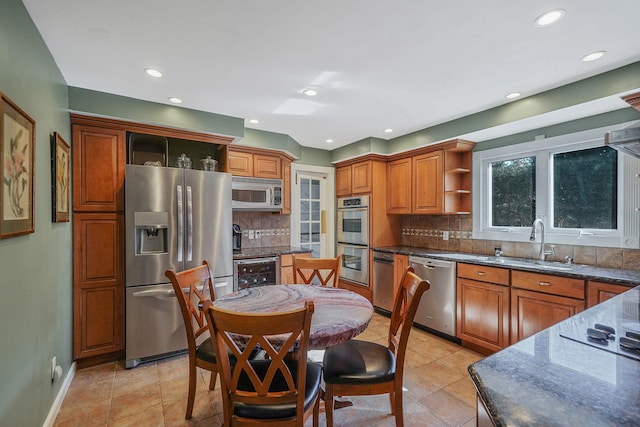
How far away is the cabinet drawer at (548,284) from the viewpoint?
2291 mm

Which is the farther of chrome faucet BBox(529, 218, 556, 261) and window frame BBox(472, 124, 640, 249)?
chrome faucet BBox(529, 218, 556, 261)

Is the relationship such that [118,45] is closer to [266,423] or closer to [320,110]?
[320,110]

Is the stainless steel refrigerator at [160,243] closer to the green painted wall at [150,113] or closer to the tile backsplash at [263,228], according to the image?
the green painted wall at [150,113]

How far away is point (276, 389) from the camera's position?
4.74 ft

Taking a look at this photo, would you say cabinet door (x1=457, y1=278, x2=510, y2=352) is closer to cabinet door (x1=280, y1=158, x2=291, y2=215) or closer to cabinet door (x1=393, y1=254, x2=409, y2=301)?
cabinet door (x1=393, y1=254, x2=409, y2=301)

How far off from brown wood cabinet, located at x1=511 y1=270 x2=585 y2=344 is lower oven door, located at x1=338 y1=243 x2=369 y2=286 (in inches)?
76.5

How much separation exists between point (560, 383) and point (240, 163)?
3.47m

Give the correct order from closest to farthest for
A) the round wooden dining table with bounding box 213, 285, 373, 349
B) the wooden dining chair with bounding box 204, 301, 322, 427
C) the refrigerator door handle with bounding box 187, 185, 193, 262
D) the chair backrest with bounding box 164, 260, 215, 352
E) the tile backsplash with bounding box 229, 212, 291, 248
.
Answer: the wooden dining chair with bounding box 204, 301, 322, 427 < the round wooden dining table with bounding box 213, 285, 373, 349 < the chair backrest with bounding box 164, 260, 215, 352 < the refrigerator door handle with bounding box 187, 185, 193, 262 < the tile backsplash with bounding box 229, 212, 291, 248

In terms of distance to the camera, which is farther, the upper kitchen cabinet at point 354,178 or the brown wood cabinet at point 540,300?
the upper kitchen cabinet at point 354,178

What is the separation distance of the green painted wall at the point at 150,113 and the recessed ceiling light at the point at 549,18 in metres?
2.67

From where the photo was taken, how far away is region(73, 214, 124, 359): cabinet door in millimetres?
2607

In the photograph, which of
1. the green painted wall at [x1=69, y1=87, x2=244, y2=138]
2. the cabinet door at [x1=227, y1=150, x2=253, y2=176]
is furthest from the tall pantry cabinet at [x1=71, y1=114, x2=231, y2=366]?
the cabinet door at [x1=227, y1=150, x2=253, y2=176]

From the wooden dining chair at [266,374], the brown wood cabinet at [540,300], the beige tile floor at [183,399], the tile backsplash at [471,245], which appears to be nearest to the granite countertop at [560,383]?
the wooden dining chair at [266,374]

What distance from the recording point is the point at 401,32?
1.79 meters
